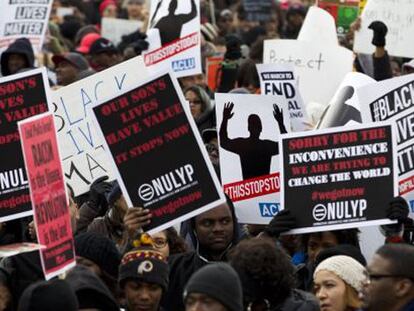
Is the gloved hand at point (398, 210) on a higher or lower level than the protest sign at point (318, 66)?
higher

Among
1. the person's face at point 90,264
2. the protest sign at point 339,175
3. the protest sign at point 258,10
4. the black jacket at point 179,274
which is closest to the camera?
the person's face at point 90,264

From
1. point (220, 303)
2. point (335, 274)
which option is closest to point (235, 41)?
point (335, 274)

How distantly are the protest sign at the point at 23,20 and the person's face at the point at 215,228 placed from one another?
286 inches

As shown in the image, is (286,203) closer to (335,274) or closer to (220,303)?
(335,274)

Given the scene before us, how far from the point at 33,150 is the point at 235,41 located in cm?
943

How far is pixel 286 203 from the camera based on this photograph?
9.56m

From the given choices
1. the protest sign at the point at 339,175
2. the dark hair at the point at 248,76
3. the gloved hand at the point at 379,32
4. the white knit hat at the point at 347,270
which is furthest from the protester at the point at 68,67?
the white knit hat at the point at 347,270

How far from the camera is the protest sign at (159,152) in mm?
8938

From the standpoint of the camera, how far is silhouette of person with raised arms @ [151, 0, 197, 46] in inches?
607

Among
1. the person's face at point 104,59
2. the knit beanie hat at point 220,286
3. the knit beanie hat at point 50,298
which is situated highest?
the knit beanie hat at point 50,298

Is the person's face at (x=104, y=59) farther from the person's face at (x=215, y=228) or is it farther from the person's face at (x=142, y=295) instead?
the person's face at (x=142, y=295)

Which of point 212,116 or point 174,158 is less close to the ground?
point 174,158

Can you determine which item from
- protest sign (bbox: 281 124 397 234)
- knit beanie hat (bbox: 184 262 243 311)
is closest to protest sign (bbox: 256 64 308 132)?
protest sign (bbox: 281 124 397 234)

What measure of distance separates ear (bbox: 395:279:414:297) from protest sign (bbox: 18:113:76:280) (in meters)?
1.45
